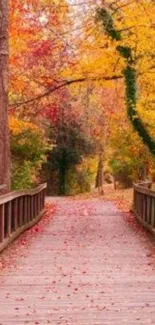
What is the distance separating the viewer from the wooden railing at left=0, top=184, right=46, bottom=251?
40.1 ft

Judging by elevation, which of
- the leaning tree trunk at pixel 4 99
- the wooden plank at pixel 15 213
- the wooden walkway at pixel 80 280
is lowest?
the wooden walkway at pixel 80 280

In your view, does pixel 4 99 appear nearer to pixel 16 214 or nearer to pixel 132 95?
pixel 16 214

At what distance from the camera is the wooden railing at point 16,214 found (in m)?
12.2

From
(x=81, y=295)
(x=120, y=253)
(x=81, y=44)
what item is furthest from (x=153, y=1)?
(x=81, y=295)

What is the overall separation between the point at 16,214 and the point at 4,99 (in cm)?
277

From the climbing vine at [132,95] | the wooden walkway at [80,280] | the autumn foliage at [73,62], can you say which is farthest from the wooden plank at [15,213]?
the climbing vine at [132,95]

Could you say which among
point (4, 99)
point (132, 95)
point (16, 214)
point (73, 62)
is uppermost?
point (73, 62)

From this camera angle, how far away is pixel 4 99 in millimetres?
15430

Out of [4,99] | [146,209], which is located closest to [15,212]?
[4,99]

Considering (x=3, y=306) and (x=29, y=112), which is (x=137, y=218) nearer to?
(x=29, y=112)

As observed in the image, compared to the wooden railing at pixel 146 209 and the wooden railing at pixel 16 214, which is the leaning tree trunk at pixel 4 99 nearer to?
the wooden railing at pixel 16 214

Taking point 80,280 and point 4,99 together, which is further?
point 4,99

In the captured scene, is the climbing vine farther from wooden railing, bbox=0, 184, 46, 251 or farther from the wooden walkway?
wooden railing, bbox=0, 184, 46, 251

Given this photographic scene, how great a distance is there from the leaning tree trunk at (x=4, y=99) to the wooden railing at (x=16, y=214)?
0.64 meters
